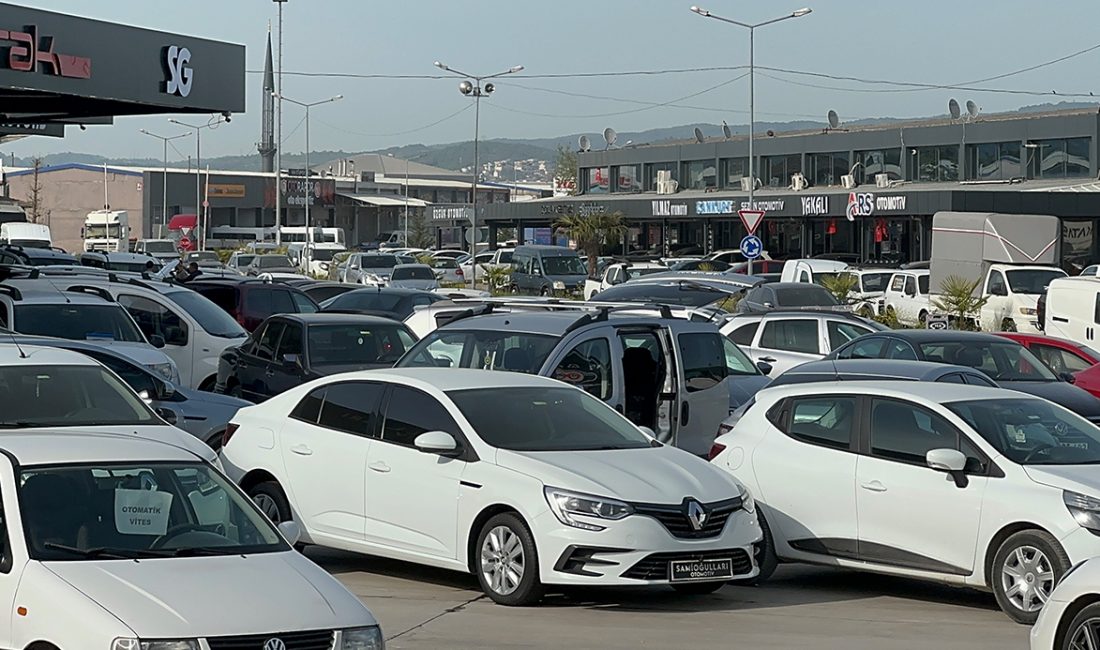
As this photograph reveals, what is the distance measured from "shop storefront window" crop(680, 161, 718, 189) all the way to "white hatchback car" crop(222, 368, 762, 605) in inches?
2925

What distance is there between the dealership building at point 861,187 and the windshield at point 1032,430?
45.6 metres

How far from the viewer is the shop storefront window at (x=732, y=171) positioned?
8288cm

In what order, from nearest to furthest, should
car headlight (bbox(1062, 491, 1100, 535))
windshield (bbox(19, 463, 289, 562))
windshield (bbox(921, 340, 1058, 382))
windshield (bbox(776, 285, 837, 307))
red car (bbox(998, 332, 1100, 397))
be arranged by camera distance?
windshield (bbox(19, 463, 289, 562)) → car headlight (bbox(1062, 491, 1100, 535)) → windshield (bbox(921, 340, 1058, 382)) → red car (bbox(998, 332, 1100, 397)) → windshield (bbox(776, 285, 837, 307))

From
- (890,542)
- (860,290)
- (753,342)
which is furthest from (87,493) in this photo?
(860,290)

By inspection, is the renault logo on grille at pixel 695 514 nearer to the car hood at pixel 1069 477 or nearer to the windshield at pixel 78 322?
the car hood at pixel 1069 477

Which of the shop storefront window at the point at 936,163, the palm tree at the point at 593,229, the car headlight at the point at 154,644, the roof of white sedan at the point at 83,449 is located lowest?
the car headlight at the point at 154,644

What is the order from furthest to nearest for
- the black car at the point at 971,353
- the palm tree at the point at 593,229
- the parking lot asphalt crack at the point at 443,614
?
1. the palm tree at the point at 593,229
2. the black car at the point at 971,353
3. the parking lot asphalt crack at the point at 443,614

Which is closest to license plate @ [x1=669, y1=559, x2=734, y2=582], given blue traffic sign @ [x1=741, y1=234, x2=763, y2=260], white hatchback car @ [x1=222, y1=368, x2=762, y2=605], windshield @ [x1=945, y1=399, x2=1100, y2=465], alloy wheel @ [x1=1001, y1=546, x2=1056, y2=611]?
white hatchback car @ [x1=222, y1=368, x2=762, y2=605]

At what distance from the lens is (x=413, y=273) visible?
47875 millimetres

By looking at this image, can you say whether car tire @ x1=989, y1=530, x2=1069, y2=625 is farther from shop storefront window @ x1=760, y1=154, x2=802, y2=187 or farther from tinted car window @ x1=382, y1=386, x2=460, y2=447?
shop storefront window @ x1=760, y1=154, x2=802, y2=187

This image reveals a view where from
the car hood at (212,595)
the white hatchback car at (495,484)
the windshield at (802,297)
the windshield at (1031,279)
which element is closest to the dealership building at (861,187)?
the windshield at (1031,279)

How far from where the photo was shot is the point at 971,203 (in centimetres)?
5566

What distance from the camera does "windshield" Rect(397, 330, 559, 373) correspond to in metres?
14.6

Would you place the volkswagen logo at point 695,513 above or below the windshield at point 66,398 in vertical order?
below
